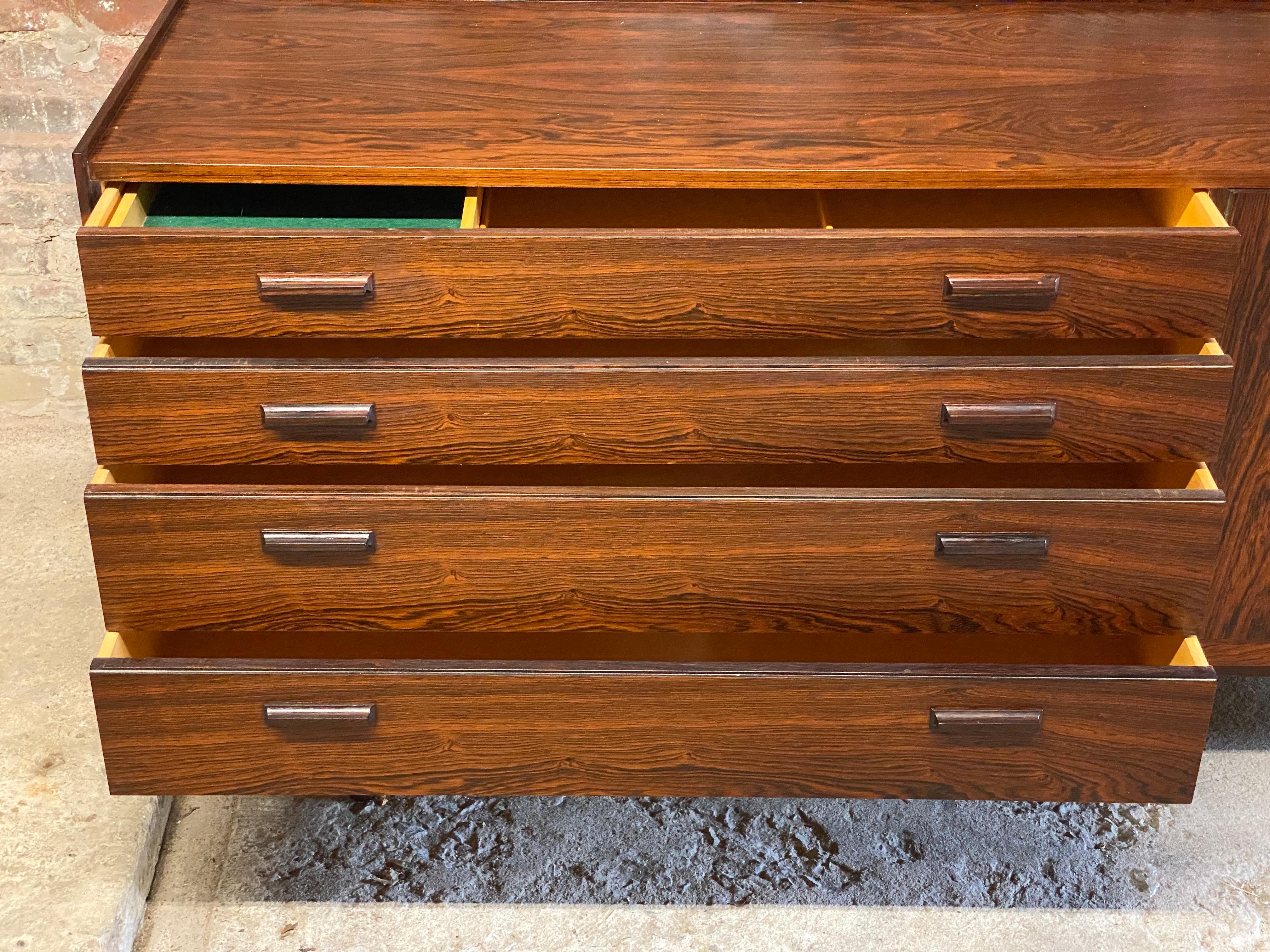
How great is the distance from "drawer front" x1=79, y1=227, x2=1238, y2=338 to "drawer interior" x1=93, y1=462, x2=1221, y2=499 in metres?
0.19

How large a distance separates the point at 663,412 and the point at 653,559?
0.16 meters

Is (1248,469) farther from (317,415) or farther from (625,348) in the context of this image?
(317,415)

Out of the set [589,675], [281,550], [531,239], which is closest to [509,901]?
[589,675]

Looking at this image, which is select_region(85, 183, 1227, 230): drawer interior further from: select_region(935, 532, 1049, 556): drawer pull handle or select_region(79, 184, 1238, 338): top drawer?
select_region(935, 532, 1049, 556): drawer pull handle

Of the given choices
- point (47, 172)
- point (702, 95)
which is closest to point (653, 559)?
point (702, 95)

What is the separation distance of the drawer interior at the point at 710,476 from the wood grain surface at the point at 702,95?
0.33 m

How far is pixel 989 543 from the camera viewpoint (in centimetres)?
146

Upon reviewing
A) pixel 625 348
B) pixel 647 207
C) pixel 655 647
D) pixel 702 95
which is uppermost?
pixel 702 95

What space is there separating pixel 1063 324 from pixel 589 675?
609mm

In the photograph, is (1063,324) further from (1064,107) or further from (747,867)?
(747,867)

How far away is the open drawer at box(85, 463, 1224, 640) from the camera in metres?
1.44

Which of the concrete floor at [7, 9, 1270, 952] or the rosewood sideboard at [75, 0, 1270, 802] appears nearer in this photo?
the rosewood sideboard at [75, 0, 1270, 802]

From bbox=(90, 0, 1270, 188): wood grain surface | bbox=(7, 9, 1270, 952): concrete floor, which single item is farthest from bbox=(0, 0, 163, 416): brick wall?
bbox=(7, 9, 1270, 952): concrete floor

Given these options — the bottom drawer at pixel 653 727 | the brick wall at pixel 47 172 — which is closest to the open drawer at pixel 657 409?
the bottom drawer at pixel 653 727
